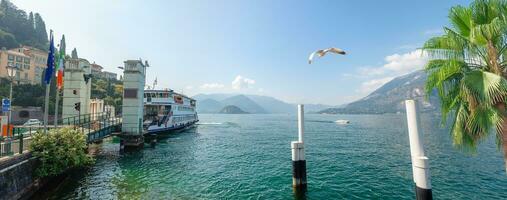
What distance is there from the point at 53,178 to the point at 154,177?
6.35 metres

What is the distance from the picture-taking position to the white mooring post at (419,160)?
7.52m

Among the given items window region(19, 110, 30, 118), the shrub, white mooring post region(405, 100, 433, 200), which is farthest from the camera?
window region(19, 110, 30, 118)

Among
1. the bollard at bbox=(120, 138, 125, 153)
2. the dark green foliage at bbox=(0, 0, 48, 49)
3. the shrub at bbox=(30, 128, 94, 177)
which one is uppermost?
the dark green foliage at bbox=(0, 0, 48, 49)

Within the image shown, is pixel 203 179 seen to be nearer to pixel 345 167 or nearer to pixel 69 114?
pixel 345 167

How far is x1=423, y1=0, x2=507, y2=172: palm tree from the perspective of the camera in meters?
5.31

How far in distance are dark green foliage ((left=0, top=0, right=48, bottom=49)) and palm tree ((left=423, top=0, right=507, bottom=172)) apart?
14313 centimetres

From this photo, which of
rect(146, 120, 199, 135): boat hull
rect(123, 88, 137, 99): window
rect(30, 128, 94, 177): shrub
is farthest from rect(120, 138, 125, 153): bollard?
rect(146, 120, 199, 135): boat hull

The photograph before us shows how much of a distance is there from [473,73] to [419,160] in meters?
3.35

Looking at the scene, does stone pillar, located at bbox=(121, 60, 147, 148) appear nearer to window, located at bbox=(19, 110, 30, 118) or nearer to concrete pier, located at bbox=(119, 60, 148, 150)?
concrete pier, located at bbox=(119, 60, 148, 150)

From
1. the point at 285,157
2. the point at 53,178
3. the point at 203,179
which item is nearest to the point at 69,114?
the point at 53,178

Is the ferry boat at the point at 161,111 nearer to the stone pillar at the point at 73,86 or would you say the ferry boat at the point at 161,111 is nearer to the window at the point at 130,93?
the window at the point at 130,93

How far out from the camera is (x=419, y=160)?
759 centimetres

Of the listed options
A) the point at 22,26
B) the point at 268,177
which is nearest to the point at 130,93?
the point at 268,177

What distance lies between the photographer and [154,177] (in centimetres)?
1817
